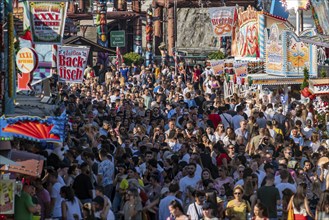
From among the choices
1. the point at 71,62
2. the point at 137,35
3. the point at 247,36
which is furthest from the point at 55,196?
the point at 137,35

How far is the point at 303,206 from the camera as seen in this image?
1775 centimetres


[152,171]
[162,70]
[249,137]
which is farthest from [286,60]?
[152,171]

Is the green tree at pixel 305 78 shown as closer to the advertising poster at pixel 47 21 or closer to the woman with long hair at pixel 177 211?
the advertising poster at pixel 47 21

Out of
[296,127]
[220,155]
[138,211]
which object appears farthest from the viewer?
[296,127]

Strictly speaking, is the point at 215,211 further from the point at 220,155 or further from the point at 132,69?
the point at 132,69

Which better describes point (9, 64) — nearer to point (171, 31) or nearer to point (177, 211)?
point (177, 211)

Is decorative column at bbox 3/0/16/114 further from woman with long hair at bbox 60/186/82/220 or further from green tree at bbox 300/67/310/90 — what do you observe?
green tree at bbox 300/67/310/90

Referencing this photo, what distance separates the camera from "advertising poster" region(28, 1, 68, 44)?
23.6m

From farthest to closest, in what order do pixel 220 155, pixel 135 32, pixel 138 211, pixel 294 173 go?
pixel 135 32 < pixel 220 155 < pixel 294 173 < pixel 138 211

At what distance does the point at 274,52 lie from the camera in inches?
1474

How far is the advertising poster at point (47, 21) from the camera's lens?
23578 millimetres

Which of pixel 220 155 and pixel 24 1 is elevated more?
pixel 24 1

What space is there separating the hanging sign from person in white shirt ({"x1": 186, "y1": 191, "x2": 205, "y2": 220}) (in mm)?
6504

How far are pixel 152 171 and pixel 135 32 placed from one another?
4692 centimetres
